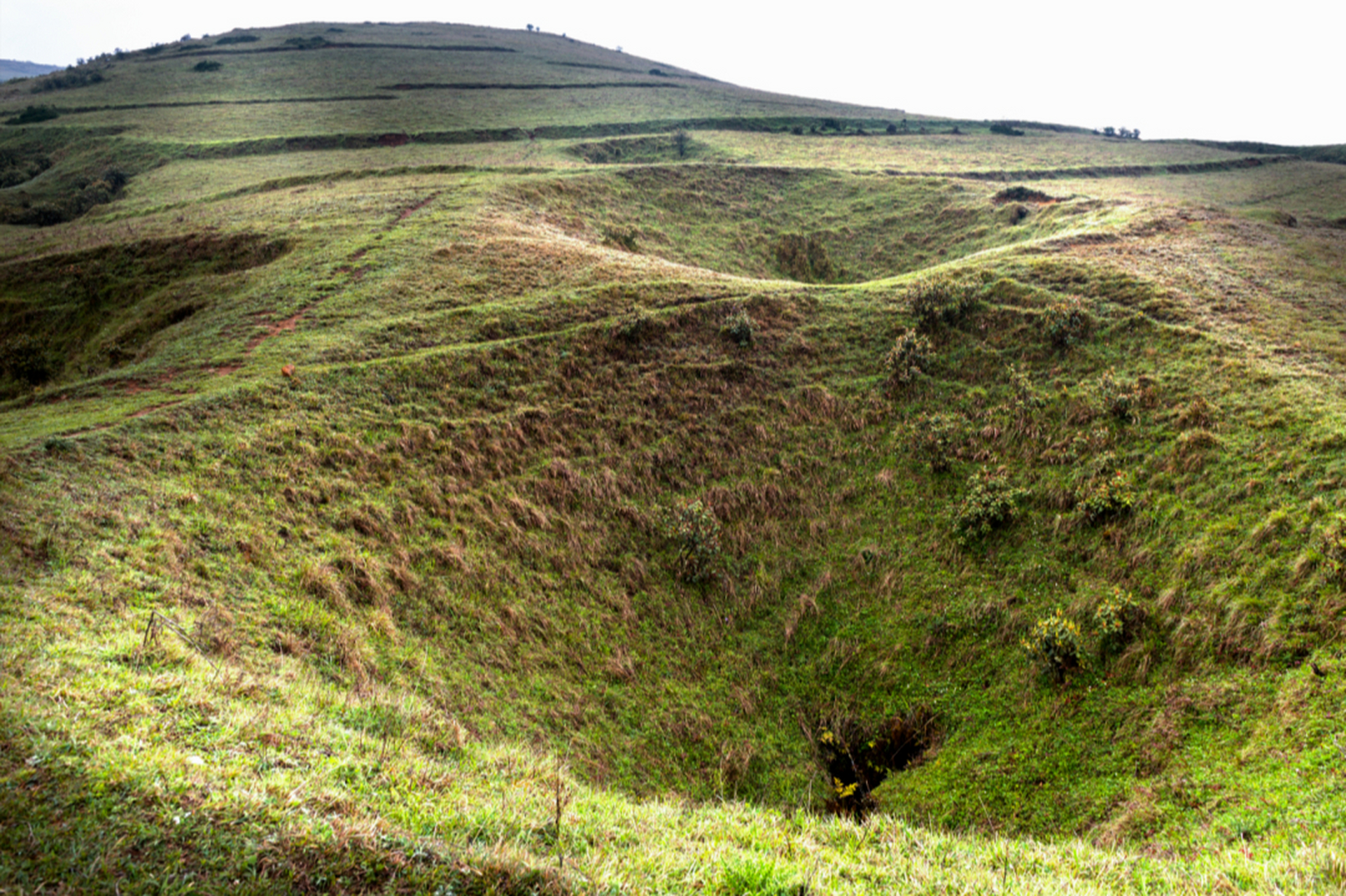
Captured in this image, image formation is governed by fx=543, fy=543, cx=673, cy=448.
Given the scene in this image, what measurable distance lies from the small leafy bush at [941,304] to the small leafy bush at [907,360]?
5.49ft

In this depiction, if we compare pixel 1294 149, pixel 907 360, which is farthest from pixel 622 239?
pixel 1294 149

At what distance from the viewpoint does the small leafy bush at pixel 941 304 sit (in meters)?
25.6

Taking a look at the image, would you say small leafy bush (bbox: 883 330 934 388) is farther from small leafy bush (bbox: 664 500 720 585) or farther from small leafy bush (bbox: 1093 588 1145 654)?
small leafy bush (bbox: 1093 588 1145 654)

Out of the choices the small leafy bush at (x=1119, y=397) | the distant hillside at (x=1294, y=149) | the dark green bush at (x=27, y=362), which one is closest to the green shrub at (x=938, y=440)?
the small leafy bush at (x=1119, y=397)

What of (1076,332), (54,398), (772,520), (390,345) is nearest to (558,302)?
(390,345)

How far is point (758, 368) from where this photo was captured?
953 inches

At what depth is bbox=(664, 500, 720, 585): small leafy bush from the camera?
17.0m

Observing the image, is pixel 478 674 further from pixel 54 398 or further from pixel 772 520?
pixel 54 398

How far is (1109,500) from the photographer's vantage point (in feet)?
51.7

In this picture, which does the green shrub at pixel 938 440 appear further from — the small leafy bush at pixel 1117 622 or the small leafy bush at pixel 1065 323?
the small leafy bush at pixel 1117 622

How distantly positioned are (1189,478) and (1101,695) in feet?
26.1

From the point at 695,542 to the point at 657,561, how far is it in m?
1.34

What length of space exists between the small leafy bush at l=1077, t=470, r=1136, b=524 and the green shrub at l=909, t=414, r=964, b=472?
4284 millimetres

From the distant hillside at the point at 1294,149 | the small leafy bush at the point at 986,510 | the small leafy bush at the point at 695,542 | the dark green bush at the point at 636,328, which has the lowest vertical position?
the small leafy bush at the point at 695,542
